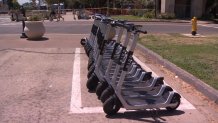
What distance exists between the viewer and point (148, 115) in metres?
6.52

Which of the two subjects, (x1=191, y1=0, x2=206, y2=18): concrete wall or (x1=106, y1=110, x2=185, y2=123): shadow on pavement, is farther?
(x1=191, y1=0, x2=206, y2=18): concrete wall

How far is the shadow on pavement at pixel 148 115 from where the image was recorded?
6316mm

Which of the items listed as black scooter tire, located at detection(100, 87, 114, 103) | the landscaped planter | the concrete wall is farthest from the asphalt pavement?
the concrete wall

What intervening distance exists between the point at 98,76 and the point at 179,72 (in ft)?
A: 8.91

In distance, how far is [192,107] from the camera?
6988mm

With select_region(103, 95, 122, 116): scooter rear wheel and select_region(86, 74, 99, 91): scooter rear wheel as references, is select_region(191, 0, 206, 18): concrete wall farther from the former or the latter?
select_region(103, 95, 122, 116): scooter rear wheel

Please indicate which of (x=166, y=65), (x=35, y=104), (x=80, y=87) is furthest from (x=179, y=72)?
(x=35, y=104)

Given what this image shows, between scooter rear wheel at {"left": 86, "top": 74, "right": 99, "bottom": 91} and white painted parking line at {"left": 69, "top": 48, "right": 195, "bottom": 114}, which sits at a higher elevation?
scooter rear wheel at {"left": 86, "top": 74, "right": 99, "bottom": 91}

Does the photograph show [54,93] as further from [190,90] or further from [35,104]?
[190,90]

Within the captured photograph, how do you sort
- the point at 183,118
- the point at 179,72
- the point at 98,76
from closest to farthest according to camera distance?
the point at 183,118 < the point at 98,76 < the point at 179,72

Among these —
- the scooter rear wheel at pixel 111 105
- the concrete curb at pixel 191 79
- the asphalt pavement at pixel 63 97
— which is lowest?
the asphalt pavement at pixel 63 97

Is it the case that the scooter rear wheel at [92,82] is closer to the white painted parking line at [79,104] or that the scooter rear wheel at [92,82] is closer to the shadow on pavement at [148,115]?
the white painted parking line at [79,104]

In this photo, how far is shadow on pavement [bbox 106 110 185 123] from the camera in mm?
6316

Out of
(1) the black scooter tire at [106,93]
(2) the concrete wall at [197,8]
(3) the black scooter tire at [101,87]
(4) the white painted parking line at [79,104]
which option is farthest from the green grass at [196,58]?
(2) the concrete wall at [197,8]
